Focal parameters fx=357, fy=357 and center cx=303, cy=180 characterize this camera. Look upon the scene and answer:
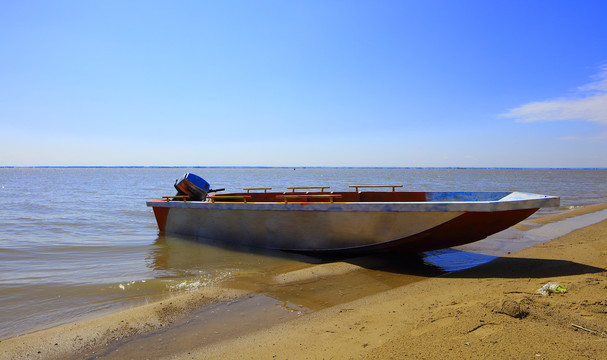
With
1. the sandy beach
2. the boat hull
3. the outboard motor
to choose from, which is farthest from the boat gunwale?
the outboard motor

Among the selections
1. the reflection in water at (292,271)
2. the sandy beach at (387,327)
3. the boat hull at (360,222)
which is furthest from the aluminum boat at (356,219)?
the sandy beach at (387,327)

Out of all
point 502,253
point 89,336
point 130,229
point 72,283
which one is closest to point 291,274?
point 89,336

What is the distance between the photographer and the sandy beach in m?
2.86

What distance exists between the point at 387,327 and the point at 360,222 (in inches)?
118

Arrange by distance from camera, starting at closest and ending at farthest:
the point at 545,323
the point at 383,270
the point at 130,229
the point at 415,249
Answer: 1. the point at 545,323
2. the point at 383,270
3. the point at 415,249
4. the point at 130,229

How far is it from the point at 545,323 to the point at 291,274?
12.2 ft

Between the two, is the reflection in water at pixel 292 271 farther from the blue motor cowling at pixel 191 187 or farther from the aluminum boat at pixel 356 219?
the blue motor cowling at pixel 191 187

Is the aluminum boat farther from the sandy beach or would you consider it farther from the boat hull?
the sandy beach

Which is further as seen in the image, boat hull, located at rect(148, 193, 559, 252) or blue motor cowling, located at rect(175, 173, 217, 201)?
blue motor cowling, located at rect(175, 173, 217, 201)

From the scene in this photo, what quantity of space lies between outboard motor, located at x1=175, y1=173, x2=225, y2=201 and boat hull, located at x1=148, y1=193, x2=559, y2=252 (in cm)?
59

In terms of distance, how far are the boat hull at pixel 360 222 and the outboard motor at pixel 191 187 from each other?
59cm

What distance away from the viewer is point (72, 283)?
235 inches

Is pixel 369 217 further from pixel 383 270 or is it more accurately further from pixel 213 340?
pixel 213 340

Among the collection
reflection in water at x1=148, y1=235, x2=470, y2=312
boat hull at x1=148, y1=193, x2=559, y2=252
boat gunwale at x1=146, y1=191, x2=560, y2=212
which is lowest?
reflection in water at x1=148, y1=235, x2=470, y2=312
